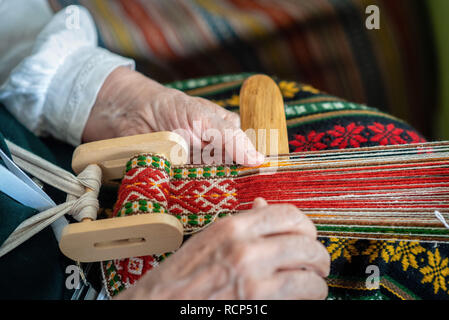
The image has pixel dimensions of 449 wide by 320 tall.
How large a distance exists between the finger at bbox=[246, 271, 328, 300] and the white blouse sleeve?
73 centimetres

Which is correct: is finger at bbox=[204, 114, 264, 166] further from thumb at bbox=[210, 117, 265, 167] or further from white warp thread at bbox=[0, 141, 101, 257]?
white warp thread at bbox=[0, 141, 101, 257]

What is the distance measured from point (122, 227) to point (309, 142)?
0.54m

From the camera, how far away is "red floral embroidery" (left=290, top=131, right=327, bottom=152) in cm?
100

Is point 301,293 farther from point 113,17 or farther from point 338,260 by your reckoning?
point 113,17

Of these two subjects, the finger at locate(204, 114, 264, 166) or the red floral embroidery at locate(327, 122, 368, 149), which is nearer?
the finger at locate(204, 114, 264, 166)

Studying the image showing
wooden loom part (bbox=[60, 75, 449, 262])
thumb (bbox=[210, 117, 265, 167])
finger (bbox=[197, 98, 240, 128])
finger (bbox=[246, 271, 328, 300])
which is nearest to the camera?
finger (bbox=[246, 271, 328, 300])

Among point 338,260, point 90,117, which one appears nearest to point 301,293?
point 338,260

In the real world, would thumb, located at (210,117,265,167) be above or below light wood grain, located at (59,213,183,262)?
above

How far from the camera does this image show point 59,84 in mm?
1091

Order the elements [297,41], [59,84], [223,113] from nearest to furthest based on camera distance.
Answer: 1. [223,113]
2. [59,84]
3. [297,41]

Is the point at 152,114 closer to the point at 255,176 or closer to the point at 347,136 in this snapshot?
the point at 255,176

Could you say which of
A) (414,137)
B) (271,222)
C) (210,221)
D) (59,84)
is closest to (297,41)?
(414,137)

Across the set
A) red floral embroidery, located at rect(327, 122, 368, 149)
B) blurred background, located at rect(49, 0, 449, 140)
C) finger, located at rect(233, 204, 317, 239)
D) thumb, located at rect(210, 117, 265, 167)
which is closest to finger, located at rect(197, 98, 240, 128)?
thumb, located at rect(210, 117, 265, 167)
